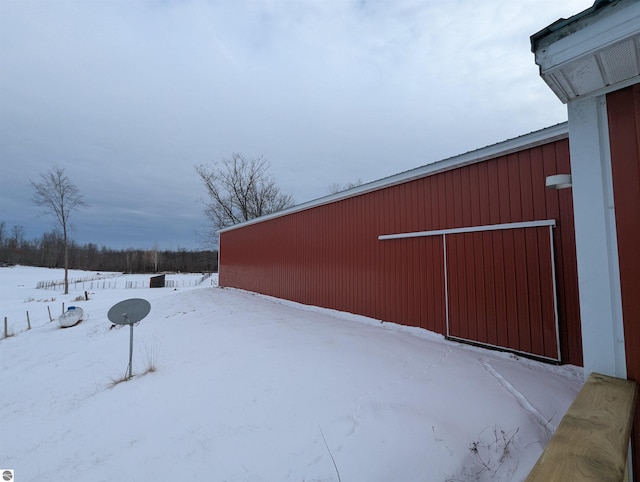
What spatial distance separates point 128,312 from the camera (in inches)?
173

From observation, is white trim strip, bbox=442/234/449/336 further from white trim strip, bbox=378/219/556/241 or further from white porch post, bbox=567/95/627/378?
white porch post, bbox=567/95/627/378

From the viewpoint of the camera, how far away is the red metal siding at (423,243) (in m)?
3.53

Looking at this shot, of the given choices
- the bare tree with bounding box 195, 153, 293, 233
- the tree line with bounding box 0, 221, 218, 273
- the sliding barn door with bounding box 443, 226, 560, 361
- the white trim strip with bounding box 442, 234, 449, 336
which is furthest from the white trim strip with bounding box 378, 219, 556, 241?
the tree line with bounding box 0, 221, 218, 273

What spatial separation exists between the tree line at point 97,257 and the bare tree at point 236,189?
1994cm

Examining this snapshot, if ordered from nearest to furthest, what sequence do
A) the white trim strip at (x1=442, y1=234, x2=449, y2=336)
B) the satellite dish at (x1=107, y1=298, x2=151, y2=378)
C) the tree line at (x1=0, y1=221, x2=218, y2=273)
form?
the satellite dish at (x1=107, y1=298, x2=151, y2=378) → the white trim strip at (x1=442, y1=234, x2=449, y2=336) → the tree line at (x1=0, y1=221, x2=218, y2=273)

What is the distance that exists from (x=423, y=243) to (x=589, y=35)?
402 centimetres

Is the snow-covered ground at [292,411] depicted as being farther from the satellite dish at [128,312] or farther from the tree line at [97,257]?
the tree line at [97,257]

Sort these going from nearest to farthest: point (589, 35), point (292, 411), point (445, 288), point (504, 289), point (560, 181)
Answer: point (589, 35) < point (560, 181) < point (292, 411) < point (504, 289) < point (445, 288)

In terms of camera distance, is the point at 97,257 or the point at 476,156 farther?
the point at 97,257

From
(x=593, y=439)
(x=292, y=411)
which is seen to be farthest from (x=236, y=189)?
(x=593, y=439)

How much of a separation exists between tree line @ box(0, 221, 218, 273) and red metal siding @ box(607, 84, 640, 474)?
141 feet

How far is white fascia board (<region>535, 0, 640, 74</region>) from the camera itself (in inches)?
45.5

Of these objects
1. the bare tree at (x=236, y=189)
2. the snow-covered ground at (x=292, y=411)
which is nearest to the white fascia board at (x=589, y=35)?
the snow-covered ground at (x=292, y=411)

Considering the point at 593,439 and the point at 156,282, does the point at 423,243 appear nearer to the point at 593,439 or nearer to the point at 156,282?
→ the point at 593,439
